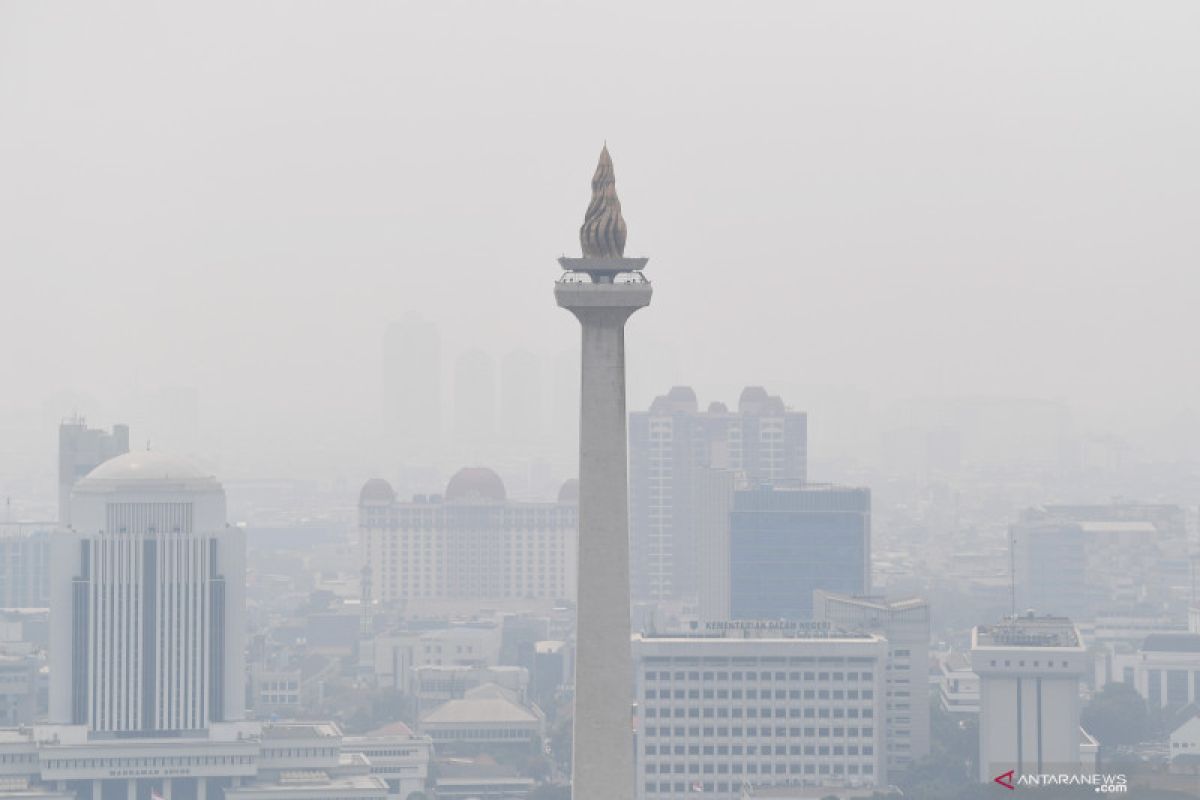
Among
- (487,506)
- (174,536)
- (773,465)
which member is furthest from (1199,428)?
(174,536)

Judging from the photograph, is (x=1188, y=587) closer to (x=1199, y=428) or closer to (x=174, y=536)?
(x=1199, y=428)

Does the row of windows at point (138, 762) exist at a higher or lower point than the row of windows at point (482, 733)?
higher

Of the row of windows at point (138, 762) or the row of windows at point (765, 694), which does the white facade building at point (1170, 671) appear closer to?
the row of windows at point (765, 694)

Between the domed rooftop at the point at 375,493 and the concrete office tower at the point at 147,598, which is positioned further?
the domed rooftop at the point at 375,493

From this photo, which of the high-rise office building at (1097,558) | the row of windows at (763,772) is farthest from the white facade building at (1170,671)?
the high-rise office building at (1097,558)

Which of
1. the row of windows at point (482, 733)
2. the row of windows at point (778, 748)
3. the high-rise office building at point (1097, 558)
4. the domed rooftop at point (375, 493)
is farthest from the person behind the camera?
the domed rooftop at point (375, 493)
